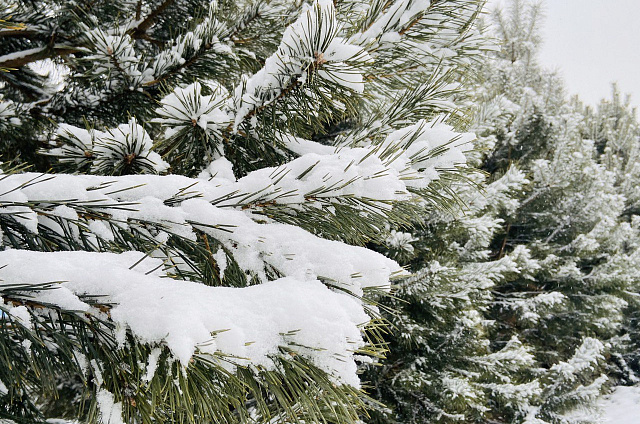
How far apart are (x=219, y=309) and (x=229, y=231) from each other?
229 millimetres

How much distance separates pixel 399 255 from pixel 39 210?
10.5 ft

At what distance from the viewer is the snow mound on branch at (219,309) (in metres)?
0.43

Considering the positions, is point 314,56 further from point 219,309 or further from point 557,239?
point 557,239

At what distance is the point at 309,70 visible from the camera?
3.15 feet

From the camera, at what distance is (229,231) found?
663mm

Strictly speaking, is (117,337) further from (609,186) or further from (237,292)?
(609,186)

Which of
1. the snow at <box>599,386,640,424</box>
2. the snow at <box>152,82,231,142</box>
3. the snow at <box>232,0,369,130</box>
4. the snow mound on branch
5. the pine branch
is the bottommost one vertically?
the snow at <box>599,386,640,424</box>

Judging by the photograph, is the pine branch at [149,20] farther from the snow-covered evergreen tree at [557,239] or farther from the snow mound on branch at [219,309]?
the snow-covered evergreen tree at [557,239]

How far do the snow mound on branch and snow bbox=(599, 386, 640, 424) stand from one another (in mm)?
7593

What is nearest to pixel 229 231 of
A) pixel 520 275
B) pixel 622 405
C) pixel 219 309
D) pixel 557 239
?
pixel 219 309

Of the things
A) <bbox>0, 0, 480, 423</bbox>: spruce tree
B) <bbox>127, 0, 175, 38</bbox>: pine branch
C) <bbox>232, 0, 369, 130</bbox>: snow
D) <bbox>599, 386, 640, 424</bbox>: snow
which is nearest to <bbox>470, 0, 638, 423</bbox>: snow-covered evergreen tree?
<bbox>599, 386, 640, 424</bbox>: snow

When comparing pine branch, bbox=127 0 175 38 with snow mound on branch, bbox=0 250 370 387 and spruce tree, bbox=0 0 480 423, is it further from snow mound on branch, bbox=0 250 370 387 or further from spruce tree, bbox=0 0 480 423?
snow mound on branch, bbox=0 250 370 387

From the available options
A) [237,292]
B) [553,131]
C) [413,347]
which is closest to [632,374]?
[553,131]

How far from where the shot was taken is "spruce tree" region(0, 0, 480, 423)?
458mm
